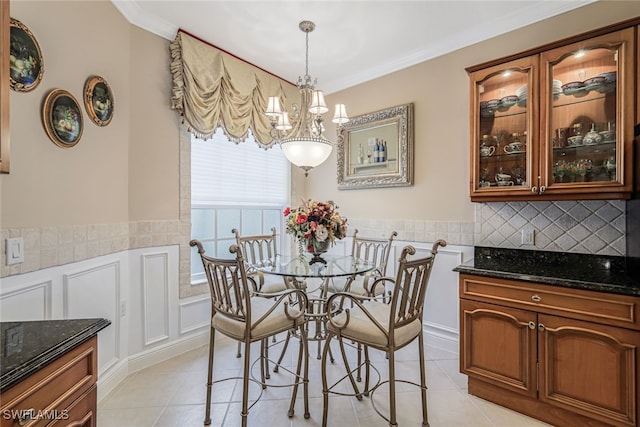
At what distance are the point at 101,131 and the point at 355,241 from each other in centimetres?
233

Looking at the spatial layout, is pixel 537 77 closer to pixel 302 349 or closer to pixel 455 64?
pixel 455 64

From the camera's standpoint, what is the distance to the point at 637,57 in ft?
5.85

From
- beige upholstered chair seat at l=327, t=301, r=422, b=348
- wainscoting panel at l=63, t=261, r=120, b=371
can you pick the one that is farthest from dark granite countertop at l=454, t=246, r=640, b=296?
wainscoting panel at l=63, t=261, r=120, b=371

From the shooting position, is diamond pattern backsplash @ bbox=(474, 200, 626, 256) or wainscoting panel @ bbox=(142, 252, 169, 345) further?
wainscoting panel @ bbox=(142, 252, 169, 345)

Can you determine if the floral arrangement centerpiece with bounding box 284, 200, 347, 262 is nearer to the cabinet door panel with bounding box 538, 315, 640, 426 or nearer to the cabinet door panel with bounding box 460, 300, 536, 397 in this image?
the cabinet door panel with bounding box 460, 300, 536, 397

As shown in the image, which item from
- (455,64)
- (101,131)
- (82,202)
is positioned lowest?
(82,202)

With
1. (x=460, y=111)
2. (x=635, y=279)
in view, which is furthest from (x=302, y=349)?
(x=460, y=111)

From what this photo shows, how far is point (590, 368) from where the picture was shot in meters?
1.69

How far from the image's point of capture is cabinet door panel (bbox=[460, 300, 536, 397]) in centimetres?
187

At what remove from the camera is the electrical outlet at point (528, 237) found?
2.36 meters

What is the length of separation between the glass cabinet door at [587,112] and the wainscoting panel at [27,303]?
10.5ft

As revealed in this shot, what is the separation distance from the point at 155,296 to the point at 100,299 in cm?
50

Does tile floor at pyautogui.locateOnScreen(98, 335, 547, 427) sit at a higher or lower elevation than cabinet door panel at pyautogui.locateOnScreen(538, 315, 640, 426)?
lower

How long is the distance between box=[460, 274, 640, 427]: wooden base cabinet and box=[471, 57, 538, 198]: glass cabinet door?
31.5 inches
